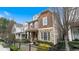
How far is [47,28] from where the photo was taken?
12.2 ft

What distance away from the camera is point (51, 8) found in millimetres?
3682

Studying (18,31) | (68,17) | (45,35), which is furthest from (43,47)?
(68,17)

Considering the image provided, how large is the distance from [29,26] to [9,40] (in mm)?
379

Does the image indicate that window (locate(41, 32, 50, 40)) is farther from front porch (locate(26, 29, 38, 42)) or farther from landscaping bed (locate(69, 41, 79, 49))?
landscaping bed (locate(69, 41, 79, 49))

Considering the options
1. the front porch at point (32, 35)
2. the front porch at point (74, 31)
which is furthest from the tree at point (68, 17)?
the front porch at point (32, 35)

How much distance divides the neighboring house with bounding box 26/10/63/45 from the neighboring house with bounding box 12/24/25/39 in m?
0.09

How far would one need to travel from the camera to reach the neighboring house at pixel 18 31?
373cm

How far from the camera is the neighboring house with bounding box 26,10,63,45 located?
3703mm

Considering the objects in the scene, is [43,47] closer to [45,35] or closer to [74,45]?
[45,35]

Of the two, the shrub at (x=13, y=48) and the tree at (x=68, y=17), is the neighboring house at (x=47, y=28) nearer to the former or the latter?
the tree at (x=68, y=17)

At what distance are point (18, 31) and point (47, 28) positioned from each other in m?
0.46

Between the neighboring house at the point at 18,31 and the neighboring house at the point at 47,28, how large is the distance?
0.30 ft
